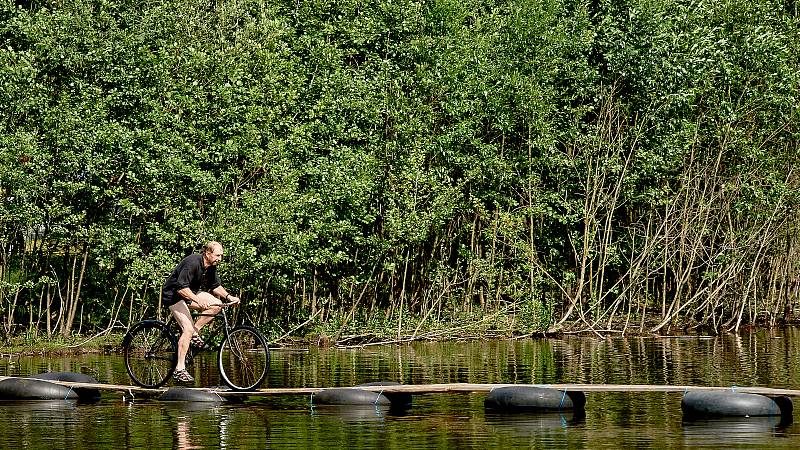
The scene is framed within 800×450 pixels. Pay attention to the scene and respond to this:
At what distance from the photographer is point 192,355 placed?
17.8 m

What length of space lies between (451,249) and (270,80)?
22.9 feet

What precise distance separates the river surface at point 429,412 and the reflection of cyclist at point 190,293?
0.95 m

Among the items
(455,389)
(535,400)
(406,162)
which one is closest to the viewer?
(535,400)

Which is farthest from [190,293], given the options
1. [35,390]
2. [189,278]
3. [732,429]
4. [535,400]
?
[732,429]

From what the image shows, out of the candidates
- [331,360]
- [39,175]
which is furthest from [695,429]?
[39,175]

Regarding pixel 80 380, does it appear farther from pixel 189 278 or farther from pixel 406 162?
pixel 406 162

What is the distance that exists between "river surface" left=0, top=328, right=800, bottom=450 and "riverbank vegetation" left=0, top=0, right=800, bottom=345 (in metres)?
2.71

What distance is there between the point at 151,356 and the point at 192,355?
0.54m

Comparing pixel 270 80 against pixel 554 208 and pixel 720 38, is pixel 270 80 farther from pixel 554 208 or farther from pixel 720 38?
pixel 720 38

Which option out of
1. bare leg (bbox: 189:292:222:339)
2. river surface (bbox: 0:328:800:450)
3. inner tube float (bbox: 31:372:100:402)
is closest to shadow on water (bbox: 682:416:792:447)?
river surface (bbox: 0:328:800:450)

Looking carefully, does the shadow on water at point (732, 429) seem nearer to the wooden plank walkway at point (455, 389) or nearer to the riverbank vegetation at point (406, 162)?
the wooden plank walkway at point (455, 389)

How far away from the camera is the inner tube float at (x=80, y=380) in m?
17.3

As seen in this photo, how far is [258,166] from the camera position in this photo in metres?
26.0

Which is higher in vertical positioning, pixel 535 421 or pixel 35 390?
pixel 35 390
